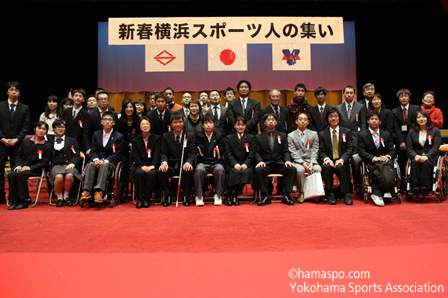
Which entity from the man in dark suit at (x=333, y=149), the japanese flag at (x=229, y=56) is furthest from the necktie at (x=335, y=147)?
the japanese flag at (x=229, y=56)

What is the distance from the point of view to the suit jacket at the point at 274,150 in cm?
453

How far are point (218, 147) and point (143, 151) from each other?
3.18 feet

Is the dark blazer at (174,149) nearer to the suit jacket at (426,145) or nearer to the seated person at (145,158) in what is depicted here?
the seated person at (145,158)

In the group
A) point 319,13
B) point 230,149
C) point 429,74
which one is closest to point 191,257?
point 230,149

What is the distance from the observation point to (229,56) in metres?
5.46

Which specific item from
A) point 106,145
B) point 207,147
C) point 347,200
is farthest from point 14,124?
point 347,200

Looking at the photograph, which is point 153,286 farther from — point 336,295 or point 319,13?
point 319,13

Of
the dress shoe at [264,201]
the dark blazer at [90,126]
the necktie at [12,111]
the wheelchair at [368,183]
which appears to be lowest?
the dress shoe at [264,201]

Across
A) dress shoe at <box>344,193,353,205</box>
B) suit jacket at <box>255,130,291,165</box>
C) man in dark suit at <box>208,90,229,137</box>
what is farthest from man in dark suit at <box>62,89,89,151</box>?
dress shoe at <box>344,193,353,205</box>

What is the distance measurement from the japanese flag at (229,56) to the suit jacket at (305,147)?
1.63 meters

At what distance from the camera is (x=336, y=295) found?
1699mm

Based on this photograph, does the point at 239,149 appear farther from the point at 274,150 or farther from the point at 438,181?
the point at 438,181

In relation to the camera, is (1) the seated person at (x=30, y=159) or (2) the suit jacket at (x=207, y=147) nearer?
(1) the seated person at (x=30, y=159)

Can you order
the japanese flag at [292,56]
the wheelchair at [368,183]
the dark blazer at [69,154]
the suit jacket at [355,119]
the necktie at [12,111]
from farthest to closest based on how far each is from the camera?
the japanese flag at [292,56] < the suit jacket at [355,119] < the necktie at [12,111] < the dark blazer at [69,154] < the wheelchair at [368,183]
